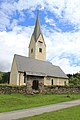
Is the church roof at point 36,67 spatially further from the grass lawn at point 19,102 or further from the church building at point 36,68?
the grass lawn at point 19,102

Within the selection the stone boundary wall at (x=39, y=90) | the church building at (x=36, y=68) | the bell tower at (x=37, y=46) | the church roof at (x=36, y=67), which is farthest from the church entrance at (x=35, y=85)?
the bell tower at (x=37, y=46)

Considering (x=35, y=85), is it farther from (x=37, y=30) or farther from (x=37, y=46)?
(x=37, y=30)

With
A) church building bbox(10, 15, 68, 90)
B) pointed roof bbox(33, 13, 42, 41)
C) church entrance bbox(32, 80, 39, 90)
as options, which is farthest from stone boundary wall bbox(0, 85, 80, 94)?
pointed roof bbox(33, 13, 42, 41)

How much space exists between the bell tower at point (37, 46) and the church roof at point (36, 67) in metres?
6.25

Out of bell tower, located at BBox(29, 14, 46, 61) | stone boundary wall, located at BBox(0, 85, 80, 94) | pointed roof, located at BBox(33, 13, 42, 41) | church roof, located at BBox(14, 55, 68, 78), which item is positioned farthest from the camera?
pointed roof, located at BBox(33, 13, 42, 41)

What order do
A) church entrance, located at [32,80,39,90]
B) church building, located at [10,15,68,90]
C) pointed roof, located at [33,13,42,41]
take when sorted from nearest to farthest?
church entrance, located at [32,80,39,90] → church building, located at [10,15,68,90] → pointed roof, located at [33,13,42,41]

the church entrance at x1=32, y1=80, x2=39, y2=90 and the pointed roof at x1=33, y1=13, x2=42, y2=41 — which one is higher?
the pointed roof at x1=33, y1=13, x2=42, y2=41

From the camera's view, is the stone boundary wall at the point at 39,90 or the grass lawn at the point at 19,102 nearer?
the grass lawn at the point at 19,102

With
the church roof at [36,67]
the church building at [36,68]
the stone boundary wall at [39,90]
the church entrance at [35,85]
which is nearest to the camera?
the stone boundary wall at [39,90]

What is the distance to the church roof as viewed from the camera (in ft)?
172

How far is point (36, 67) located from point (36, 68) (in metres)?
0.47

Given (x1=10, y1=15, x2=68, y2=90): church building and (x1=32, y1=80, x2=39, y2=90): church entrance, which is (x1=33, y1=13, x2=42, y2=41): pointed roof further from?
(x1=32, y1=80, x2=39, y2=90): church entrance

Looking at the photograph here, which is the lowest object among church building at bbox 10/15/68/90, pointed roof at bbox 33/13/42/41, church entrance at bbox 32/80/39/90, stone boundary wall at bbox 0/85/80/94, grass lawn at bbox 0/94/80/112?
grass lawn at bbox 0/94/80/112

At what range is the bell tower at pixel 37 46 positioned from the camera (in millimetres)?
67875
